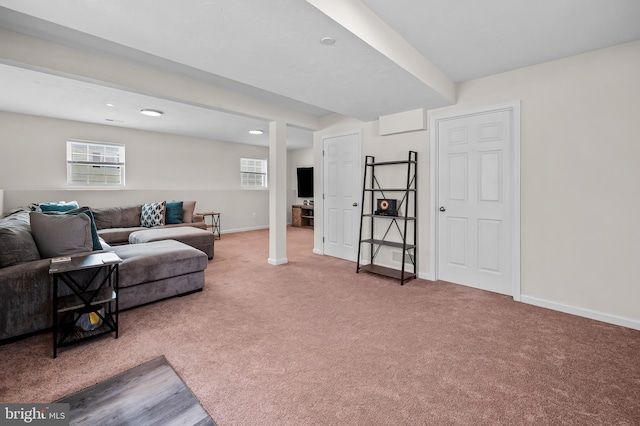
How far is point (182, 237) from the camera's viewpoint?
4488mm

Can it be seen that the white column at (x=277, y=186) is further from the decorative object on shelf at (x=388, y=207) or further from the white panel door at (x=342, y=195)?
the decorative object on shelf at (x=388, y=207)

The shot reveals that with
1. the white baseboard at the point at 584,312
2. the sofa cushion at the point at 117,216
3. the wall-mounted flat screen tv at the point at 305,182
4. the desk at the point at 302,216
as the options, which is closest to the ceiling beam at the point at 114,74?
the sofa cushion at the point at 117,216

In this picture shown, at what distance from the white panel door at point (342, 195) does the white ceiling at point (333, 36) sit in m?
1.26

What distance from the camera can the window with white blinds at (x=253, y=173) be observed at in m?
8.05

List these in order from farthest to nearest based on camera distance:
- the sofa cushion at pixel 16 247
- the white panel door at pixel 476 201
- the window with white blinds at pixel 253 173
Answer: the window with white blinds at pixel 253 173 → the white panel door at pixel 476 201 → the sofa cushion at pixel 16 247

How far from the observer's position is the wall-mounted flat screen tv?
8555 mm

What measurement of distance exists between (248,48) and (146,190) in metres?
5.22

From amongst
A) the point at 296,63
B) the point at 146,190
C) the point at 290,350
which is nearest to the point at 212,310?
the point at 290,350

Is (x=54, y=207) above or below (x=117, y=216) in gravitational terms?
above

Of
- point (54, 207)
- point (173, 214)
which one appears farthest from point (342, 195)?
point (54, 207)

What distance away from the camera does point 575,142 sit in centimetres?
269

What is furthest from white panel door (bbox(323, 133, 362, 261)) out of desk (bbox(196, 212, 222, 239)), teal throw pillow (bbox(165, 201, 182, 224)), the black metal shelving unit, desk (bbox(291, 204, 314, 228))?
desk (bbox(291, 204, 314, 228))

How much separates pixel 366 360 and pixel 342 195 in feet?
10.1

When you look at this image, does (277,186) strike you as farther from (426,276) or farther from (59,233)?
(59,233)
